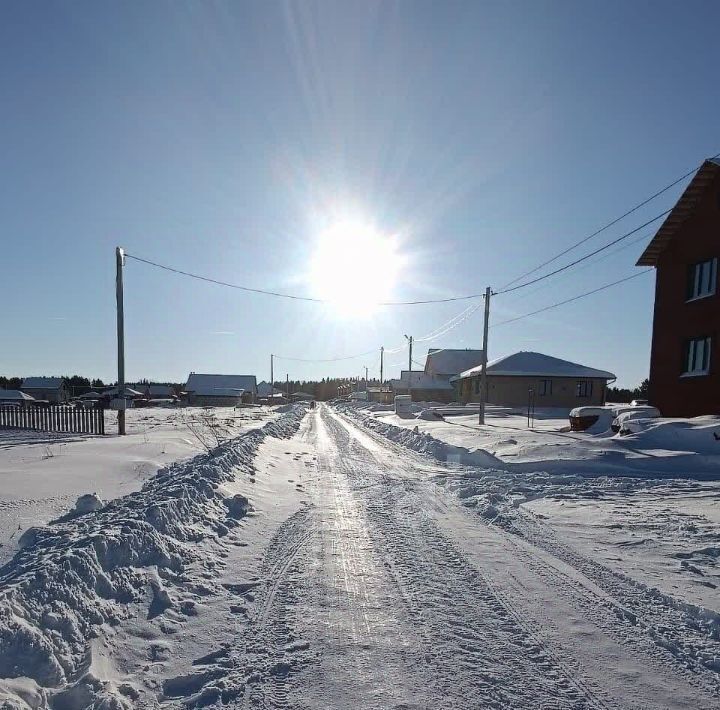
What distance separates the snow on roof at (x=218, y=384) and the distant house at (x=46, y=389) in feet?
72.7

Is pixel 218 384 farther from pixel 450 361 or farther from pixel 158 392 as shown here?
pixel 450 361

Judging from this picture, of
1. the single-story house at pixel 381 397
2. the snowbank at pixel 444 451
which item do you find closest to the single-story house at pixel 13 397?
the single-story house at pixel 381 397

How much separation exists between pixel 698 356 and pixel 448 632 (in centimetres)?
1998

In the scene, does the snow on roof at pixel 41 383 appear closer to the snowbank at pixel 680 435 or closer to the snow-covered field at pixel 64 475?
the snow-covered field at pixel 64 475

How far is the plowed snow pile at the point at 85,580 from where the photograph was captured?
9.20 feet

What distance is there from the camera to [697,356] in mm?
18406

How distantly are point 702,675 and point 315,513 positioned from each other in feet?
16.6

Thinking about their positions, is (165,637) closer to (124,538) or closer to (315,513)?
(124,538)

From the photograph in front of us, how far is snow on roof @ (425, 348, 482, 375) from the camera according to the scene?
195 feet

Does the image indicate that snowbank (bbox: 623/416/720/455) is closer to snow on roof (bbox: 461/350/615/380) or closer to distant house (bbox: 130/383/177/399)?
snow on roof (bbox: 461/350/615/380)

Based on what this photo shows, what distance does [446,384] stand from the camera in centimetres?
5750

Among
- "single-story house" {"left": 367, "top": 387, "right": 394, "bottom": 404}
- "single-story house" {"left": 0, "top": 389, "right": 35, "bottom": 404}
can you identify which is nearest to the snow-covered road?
"single-story house" {"left": 367, "top": 387, "right": 394, "bottom": 404}

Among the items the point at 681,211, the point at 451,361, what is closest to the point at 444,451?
the point at 681,211

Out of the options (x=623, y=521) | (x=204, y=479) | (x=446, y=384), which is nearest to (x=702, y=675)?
(x=623, y=521)
